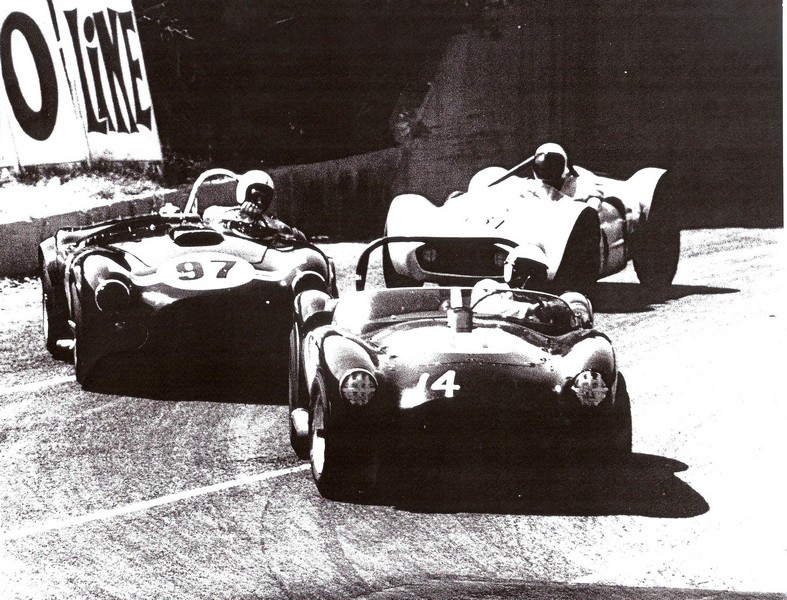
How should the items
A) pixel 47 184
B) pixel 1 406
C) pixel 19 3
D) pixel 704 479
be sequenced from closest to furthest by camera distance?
pixel 704 479 → pixel 1 406 → pixel 19 3 → pixel 47 184

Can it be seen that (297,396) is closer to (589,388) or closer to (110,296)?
(589,388)

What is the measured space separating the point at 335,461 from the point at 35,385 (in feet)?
10.9

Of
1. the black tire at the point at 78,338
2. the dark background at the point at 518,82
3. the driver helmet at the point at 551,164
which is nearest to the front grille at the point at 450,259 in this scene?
the driver helmet at the point at 551,164

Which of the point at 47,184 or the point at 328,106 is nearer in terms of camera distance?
the point at 47,184

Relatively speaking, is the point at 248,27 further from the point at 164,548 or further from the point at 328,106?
the point at 164,548

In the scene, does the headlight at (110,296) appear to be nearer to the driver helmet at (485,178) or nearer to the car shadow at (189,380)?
the car shadow at (189,380)

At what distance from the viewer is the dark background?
17688 millimetres

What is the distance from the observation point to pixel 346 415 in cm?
553

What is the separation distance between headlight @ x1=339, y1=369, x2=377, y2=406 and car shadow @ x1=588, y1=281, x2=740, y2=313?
18.0 feet

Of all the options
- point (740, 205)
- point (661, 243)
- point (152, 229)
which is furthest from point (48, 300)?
point (740, 205)

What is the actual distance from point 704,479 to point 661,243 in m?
6.20

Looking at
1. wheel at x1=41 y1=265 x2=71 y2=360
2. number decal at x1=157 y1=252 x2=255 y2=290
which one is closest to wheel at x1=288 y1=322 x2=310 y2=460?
number decal at x1=157 y1=252 x2=255 y2=290

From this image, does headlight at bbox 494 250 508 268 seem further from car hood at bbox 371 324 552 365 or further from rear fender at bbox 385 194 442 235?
car hood at bbox 371 324 552 365

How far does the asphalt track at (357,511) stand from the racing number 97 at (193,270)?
0.70 m
